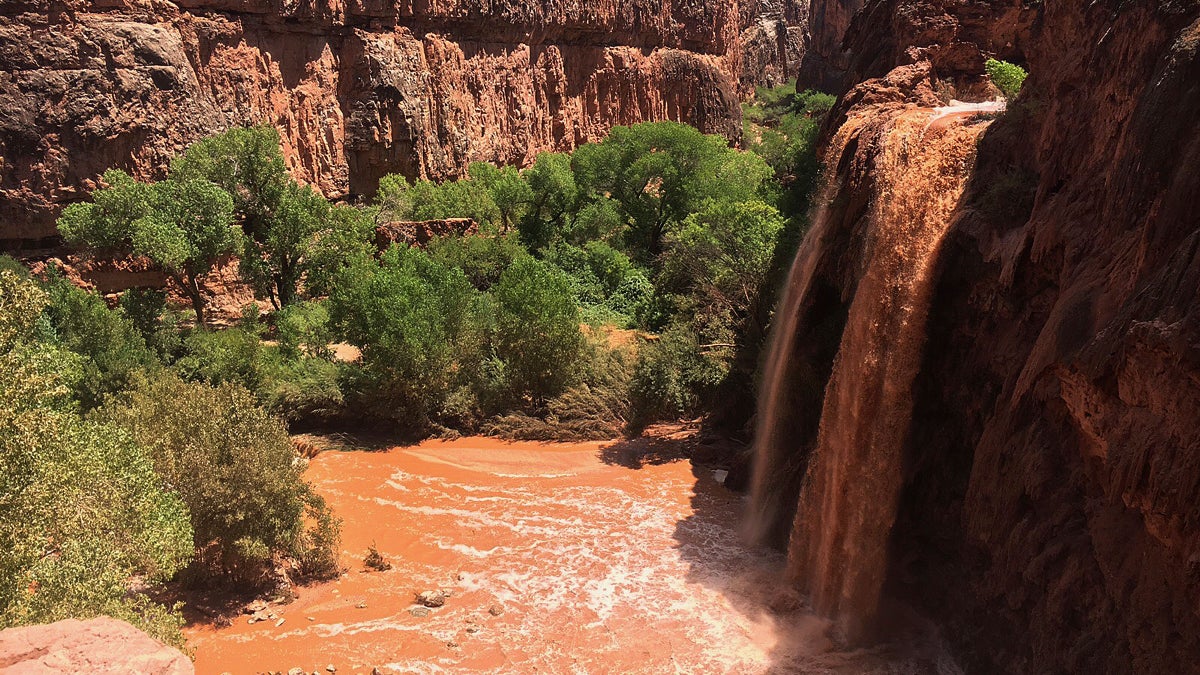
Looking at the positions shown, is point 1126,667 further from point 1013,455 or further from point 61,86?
point 61,86

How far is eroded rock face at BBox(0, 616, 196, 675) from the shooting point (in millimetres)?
4582

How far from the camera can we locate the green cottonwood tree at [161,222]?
18953 millimetres

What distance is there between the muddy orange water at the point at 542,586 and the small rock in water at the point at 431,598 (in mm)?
168

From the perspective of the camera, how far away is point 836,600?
10773 mm

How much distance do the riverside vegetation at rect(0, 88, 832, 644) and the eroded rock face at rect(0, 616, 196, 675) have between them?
9.00 feet

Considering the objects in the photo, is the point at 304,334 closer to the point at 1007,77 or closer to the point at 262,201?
the point at 262,201

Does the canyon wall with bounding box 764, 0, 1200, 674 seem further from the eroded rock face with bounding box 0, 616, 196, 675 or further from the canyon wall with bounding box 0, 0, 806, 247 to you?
the canyon wall with bounding box 0, 0, 806, 247

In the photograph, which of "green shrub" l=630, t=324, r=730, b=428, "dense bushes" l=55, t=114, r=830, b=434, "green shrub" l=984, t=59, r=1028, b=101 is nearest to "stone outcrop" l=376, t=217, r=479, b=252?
"dense bushes" l=55, t=114, r=830, b=434

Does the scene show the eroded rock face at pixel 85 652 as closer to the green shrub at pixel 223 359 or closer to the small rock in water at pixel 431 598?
the small rock in water at pixel 431 598

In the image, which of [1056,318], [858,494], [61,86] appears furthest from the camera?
[61,86]

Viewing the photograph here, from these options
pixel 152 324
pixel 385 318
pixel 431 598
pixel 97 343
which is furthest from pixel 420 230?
pixel 431 598

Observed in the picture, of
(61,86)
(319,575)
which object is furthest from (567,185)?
(319,575)

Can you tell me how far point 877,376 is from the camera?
10383 millimetres

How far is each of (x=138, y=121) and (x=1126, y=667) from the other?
29.3m
